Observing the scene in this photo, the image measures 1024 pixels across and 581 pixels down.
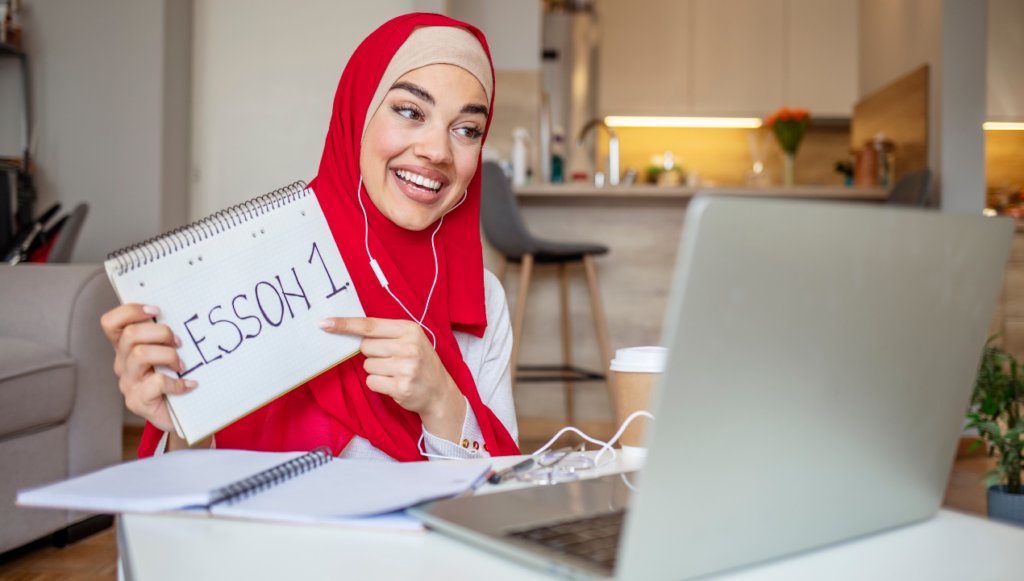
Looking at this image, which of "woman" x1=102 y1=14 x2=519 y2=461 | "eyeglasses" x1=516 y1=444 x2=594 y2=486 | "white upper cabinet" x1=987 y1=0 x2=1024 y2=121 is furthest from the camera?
"white upper cabinet" x1=987 y1=0 x2=1024 y2=121

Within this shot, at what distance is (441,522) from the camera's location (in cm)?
41

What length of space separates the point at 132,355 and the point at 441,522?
1.11 feet

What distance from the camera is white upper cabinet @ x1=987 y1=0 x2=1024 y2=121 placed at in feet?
13.4

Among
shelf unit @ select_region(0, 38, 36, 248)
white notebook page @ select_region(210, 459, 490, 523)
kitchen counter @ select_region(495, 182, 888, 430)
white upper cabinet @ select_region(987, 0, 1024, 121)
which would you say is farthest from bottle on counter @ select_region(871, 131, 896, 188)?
shelf unit @ select_region(0, 38, 36, 248)

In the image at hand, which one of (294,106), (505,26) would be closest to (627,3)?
(505,26)

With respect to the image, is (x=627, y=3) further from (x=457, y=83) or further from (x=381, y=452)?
(x=381, y=452)

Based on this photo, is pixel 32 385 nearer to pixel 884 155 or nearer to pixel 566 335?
pixel 566 335

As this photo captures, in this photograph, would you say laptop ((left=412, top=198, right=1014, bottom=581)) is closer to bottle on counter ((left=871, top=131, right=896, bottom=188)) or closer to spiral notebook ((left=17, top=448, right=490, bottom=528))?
spiral notebook ((left=17, top=448, right=490, bottom=528))

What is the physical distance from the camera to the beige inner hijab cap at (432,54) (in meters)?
0.95

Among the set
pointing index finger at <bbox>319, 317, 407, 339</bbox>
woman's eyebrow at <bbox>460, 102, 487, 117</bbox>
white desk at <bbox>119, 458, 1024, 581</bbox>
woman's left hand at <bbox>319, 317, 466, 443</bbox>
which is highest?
woman's eyebrow at <bbox>460, 102, 487, 117</bbox>

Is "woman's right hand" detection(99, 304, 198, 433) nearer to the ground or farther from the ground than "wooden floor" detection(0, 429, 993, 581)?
farther from the ground

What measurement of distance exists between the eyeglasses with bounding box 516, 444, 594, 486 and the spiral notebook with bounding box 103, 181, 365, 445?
0.71ft

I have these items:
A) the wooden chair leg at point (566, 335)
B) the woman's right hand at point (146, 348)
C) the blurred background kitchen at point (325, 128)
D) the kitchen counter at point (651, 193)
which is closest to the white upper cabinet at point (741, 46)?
the blurred background kitchen at point (325, 128)

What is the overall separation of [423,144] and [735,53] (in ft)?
14.2
